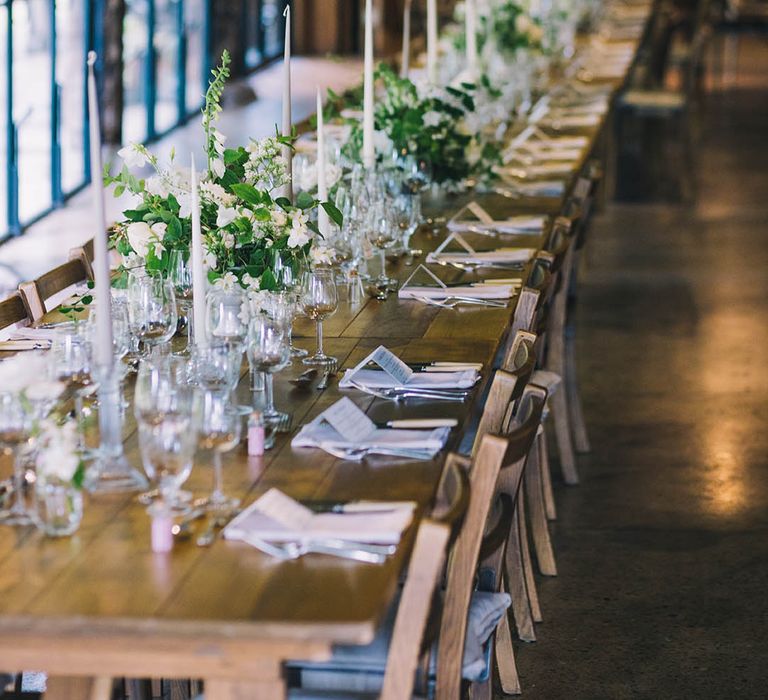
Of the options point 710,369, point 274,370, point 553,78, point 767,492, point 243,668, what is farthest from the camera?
point 553,78

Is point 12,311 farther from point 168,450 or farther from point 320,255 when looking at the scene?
point 168,450

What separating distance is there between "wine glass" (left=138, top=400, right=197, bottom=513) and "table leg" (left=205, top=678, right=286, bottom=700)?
13.0 inches

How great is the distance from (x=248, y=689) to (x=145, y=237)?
1.47m

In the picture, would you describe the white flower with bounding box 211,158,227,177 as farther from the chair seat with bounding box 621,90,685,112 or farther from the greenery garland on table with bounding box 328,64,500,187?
the chair seat with bounding box 621,90,685,112

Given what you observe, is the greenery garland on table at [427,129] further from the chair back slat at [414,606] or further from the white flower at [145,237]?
the chair back slat at [414,606]

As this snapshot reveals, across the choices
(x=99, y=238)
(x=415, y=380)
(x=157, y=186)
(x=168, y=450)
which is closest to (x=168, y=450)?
(x=168, y=450)

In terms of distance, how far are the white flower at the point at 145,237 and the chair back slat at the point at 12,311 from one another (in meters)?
0.48

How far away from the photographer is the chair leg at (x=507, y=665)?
3.35 metres

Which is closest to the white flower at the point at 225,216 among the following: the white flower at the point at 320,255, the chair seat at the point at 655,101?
the white flower at the point at 320,255

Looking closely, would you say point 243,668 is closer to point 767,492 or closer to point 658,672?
point 658,672

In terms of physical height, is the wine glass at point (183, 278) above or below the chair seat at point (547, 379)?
above

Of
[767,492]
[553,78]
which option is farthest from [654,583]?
[553,78]

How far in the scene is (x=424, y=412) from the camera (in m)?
2.78

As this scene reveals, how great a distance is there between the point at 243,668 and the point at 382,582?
0.24 m
